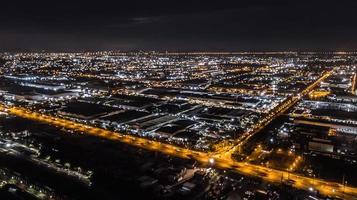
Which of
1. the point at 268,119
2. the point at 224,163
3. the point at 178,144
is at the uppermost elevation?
the point at 268,119

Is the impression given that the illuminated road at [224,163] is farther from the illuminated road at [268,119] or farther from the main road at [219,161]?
the illuminated road at [268,119]

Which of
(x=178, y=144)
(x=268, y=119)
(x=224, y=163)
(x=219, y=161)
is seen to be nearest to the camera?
(x=224, y=163)

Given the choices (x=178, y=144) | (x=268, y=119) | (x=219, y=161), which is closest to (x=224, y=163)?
(x=219, y=161)

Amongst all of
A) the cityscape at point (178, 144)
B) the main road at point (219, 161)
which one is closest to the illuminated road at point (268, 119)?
the cityscape at point (178, 144)

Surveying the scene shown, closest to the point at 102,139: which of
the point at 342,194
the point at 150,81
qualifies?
the point at 342,194

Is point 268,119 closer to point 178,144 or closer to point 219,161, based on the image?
point 178,144

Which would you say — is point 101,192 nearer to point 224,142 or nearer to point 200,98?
point 224,142
